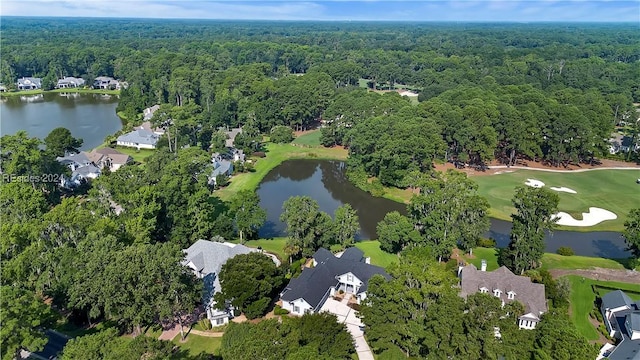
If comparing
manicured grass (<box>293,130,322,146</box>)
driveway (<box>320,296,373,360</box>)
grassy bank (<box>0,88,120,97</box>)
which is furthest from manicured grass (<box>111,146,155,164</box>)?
grassy bank (<box>0,88,120,97</box>)

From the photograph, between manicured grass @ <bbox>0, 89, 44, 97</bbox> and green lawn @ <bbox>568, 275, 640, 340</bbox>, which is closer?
green lawn @ <bbox>568, 275, 640, 340</bbox>

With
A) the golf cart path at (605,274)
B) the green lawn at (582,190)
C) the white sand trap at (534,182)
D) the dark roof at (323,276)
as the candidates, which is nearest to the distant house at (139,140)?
the dark roof at (323,276)

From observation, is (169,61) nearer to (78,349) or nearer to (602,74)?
(78,349)

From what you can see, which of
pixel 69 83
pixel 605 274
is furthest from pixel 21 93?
pixel 605 274

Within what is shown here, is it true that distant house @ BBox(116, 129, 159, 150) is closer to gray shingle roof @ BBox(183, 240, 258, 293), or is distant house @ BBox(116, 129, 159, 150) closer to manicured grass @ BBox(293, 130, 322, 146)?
manicured grass @ BBox(293, 130, 322, 146)

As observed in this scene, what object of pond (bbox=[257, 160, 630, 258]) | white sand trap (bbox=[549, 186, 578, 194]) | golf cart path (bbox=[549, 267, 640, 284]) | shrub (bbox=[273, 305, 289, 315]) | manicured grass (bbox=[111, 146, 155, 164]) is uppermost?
golf cart path (bbox=[549, 267, 640, 284])

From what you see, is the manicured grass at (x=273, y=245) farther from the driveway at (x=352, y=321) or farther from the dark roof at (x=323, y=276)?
the driveway at (x=352, y=321)

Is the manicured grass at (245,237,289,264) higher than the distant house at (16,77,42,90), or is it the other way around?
the distant house at (16,77,42,90)

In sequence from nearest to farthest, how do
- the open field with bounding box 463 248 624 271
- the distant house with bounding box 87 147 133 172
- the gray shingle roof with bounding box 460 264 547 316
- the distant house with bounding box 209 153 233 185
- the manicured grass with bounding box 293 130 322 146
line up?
the gray shingle roof with bounding box 460 264 547 316 < the open field with bounding box 463 248 624 271 < the distant house with bounding box 209 153 233 185 < the distant house with bounding box 87 147 133 172 < the manicured grass with bounding box 293 130 322 146

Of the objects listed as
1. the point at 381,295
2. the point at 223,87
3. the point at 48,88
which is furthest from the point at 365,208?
the point at 48,88
